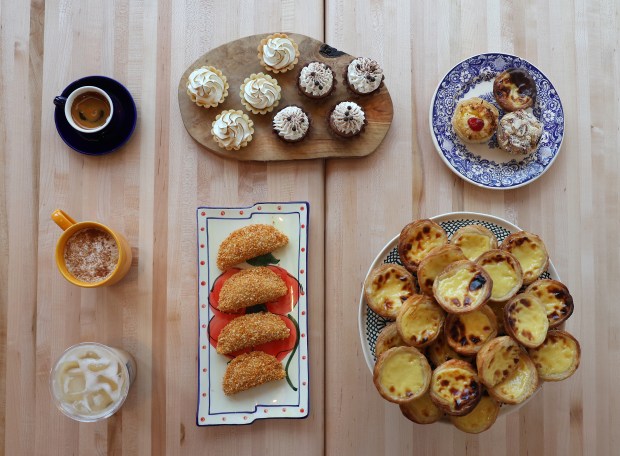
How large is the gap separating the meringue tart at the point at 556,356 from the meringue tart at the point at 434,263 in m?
0.30

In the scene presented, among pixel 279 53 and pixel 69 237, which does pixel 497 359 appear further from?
pixel 69 237

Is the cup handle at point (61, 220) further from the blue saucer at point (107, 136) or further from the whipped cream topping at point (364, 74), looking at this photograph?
Result: the whipped cream topping at point (364, 74)

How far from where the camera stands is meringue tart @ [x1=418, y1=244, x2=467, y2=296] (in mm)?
1176

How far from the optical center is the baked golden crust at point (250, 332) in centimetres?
139

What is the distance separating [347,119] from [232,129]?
32 centimetres

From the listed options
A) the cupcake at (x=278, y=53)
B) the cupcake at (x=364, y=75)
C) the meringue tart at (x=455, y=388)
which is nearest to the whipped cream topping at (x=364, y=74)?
the cupcake at (x=364, y=75)

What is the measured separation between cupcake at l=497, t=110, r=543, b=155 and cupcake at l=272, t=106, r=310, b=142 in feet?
1.84

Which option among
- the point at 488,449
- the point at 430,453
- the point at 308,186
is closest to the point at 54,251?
the point at 308,186

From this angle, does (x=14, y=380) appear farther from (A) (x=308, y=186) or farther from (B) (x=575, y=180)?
(B) (x=575, y=180)

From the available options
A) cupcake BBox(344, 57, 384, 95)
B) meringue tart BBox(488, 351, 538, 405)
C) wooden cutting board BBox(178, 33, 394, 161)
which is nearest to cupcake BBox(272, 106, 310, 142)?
wooden cutting board BBox(178, 33, 394, 161)

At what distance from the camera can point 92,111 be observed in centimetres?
144

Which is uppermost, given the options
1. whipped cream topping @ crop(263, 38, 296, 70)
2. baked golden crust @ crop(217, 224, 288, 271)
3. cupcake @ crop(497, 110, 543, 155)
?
whipped cream topping @ crop(263, 38, 296, 70)

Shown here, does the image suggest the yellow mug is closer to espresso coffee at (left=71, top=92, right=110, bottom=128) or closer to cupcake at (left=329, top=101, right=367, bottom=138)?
espresso coffee at (left=71, top=92, right=110, bottom=128)

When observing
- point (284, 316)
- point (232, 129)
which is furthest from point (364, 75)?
point (284, 316)
